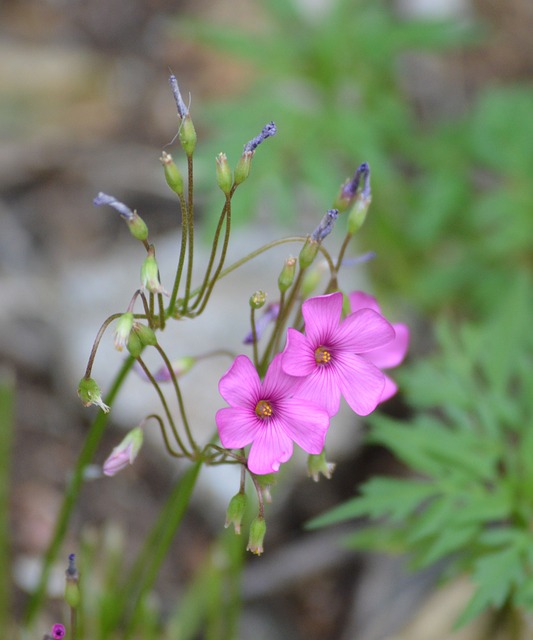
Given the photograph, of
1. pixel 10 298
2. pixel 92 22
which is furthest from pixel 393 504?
pixel 92 22

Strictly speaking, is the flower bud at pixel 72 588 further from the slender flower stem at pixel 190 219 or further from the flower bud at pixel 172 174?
the flower bud at pixel 172 174

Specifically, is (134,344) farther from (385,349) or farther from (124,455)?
(385,349)

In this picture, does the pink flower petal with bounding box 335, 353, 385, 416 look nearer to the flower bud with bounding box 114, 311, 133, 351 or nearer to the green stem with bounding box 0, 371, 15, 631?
the flower bud with bounding box 114, 311, 133, 351

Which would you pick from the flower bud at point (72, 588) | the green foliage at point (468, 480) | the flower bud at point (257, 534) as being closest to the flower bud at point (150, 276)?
the flower bud at point (257, 534)

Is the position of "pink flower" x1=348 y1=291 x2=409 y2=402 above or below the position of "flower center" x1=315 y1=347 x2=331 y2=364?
above

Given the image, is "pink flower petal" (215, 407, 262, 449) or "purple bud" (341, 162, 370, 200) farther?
"purple bud" (341, 162, 370, 200)

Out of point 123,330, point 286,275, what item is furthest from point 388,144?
point 123,330

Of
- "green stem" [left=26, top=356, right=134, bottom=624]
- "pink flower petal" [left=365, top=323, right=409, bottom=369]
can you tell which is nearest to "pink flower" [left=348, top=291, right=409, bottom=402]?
"pink flower petal" [left=365, top=323, right=409, bottom=369]

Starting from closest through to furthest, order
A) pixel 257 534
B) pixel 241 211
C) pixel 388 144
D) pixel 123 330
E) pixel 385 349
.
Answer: pixel 123 330, pixel 257 534, pixel 385 349, pixel 241 211, pixel 388 144
